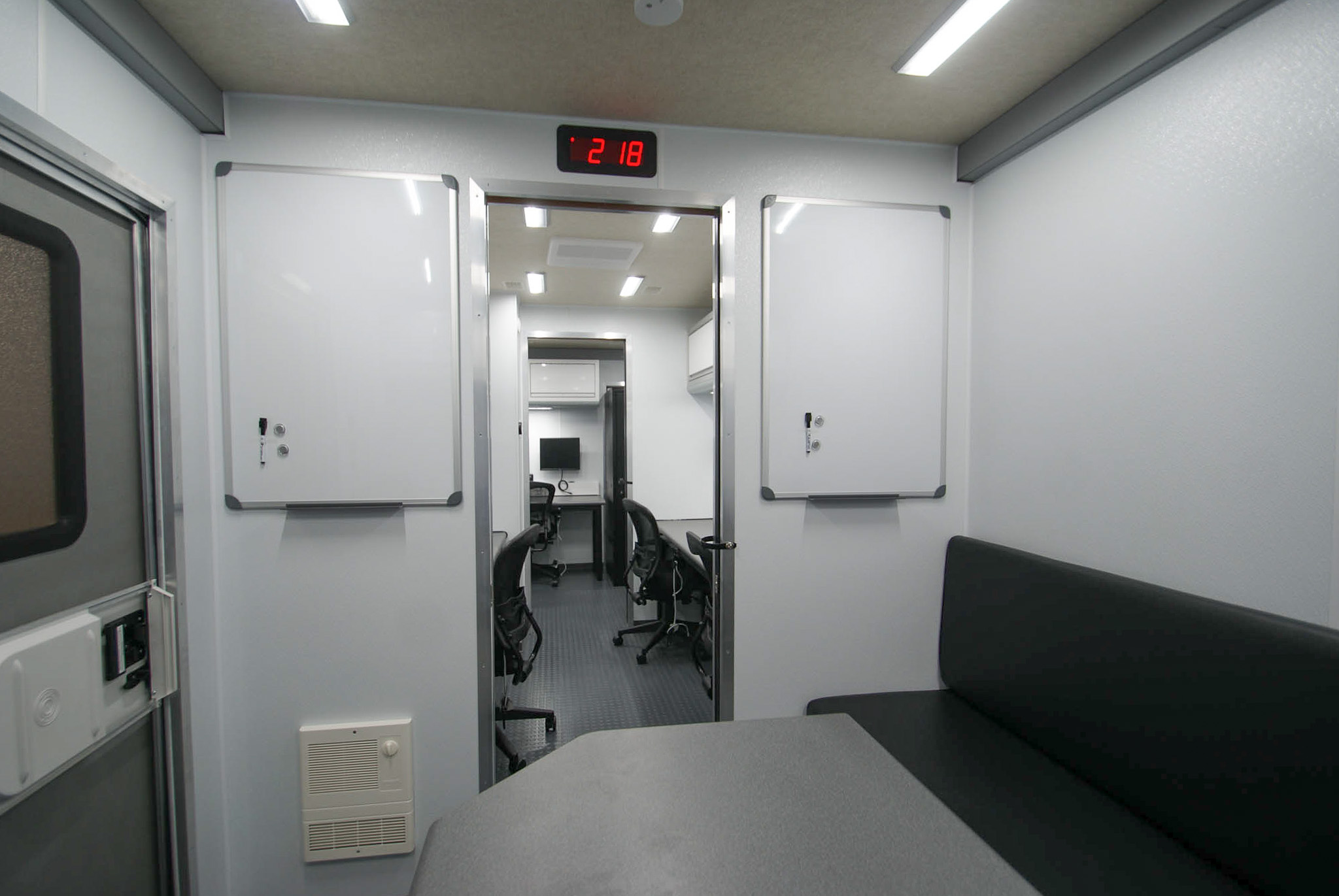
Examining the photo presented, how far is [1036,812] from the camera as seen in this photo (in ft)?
4.51

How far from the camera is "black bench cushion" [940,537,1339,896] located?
1035mm

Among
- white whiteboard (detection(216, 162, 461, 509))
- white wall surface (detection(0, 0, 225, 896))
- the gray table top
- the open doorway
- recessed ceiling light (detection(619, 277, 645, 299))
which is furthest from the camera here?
recessed ceiling light (detection(619, 277, 645, 299))

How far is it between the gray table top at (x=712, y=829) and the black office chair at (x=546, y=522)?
4.83 m

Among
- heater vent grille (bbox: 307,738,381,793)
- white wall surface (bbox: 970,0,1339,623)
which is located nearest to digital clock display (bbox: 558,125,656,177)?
white wall surface (bbox: 970,0,1339,623)

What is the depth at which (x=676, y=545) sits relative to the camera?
367 centimetres

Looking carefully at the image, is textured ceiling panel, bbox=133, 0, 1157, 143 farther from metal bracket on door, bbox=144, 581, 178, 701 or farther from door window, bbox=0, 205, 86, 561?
metal bracket on door, bbox=144, 581, 178, 701

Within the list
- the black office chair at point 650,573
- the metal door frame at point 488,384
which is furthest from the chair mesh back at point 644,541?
the metal door frame at point 488,384

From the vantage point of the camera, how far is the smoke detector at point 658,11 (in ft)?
4.38

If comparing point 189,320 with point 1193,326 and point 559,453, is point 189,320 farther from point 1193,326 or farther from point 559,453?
point 559,453

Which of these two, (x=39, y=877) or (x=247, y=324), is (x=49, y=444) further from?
(x=39, y=877)

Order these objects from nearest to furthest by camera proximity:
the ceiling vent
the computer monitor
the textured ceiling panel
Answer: the textured ceiling panel
the ceiling vent
the computer monitor

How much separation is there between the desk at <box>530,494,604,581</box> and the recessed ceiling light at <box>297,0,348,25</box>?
4.98m

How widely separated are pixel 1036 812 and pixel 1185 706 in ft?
1.44

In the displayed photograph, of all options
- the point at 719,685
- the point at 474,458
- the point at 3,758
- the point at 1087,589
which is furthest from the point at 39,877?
the point at 1087,589
